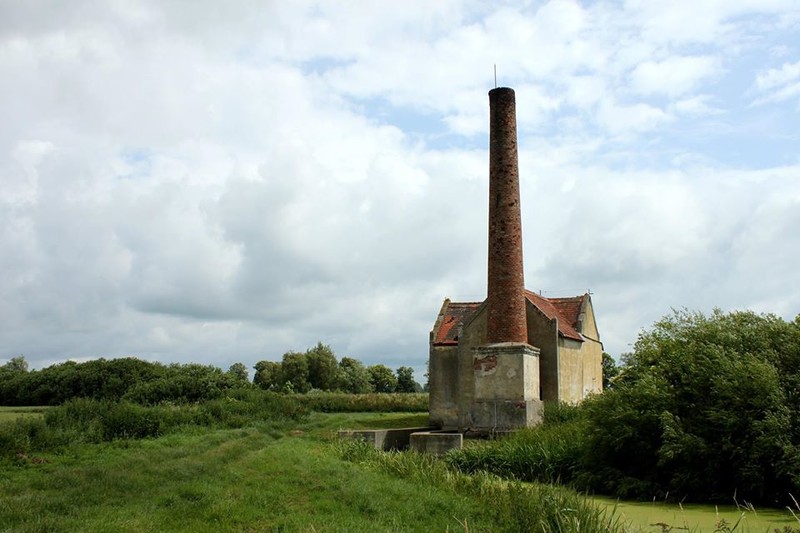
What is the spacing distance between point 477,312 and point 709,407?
18020 mm

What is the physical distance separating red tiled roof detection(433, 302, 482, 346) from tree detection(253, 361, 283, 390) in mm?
52104

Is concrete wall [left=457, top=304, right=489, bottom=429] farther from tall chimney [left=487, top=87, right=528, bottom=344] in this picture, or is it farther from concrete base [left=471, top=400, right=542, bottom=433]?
concrete base [left=471, top=400, right=542, bottom=433]

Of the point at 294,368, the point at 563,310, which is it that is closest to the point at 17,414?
the point at 563,310

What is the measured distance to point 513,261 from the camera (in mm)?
28641

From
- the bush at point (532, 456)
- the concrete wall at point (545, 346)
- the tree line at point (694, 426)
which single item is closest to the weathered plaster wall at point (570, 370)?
the concrete wall at point (545, 346)

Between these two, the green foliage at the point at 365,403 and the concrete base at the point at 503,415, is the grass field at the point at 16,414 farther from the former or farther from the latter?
the green foliage at the point at 365,403

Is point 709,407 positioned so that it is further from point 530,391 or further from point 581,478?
point 530,391

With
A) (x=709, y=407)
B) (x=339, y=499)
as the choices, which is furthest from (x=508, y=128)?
(x=339, y=499)

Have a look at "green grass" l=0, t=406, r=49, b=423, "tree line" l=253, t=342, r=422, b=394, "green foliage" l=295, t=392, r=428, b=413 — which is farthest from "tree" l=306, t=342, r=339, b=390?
"green grass" l=0, t=406, r=49, b=423

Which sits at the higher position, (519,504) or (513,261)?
(513,261)

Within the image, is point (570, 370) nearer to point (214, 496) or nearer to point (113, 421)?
point (113, 421)

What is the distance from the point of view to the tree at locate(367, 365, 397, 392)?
102 metres

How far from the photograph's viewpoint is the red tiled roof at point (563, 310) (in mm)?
33406

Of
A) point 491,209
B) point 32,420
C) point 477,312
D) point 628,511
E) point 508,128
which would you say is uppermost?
point 508,128
